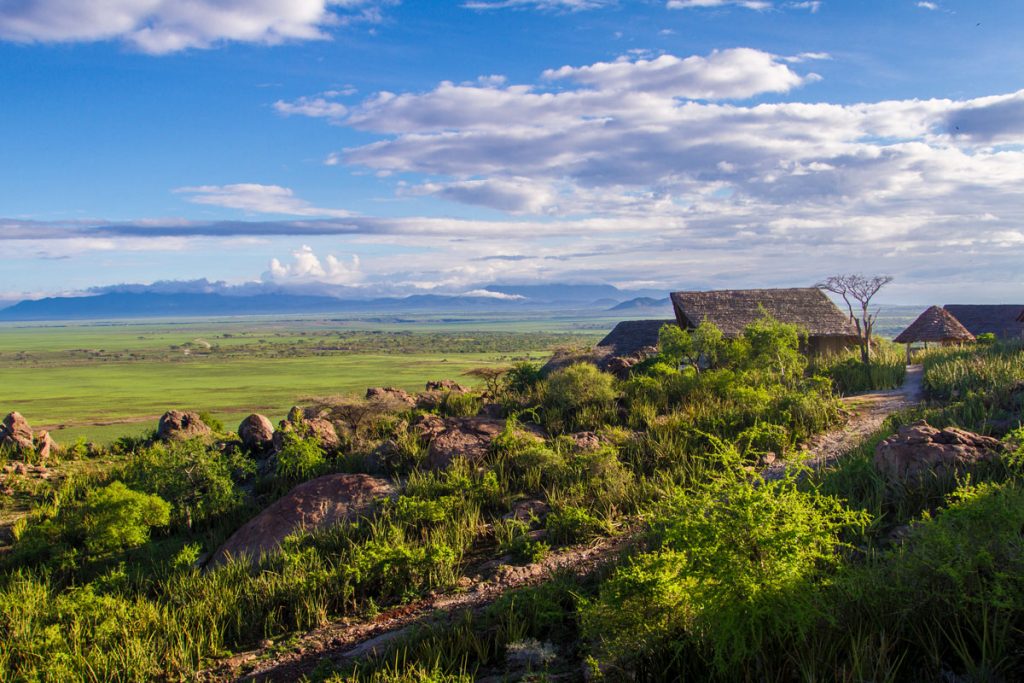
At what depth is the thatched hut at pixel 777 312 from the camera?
24.6 meters

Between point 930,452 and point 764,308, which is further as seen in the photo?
point 764,308

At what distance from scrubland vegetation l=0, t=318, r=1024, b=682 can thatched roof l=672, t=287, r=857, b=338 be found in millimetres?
9725

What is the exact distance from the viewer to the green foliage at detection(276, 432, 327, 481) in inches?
476

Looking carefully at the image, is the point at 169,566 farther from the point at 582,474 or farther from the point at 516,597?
the point at 582,474

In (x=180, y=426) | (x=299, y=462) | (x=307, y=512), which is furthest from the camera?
(x=180, y=426)

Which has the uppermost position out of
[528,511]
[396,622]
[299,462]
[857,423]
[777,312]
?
[777,312]

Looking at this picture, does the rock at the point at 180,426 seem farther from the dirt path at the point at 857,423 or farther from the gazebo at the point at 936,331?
the gazebo at the point at 936,331

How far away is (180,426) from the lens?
17.0 metres

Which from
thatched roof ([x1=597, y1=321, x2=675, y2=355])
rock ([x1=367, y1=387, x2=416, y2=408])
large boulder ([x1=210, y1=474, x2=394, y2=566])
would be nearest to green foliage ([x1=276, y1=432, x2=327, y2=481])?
large boulder ([x1=210, y1=474, x2=394, y2=566])

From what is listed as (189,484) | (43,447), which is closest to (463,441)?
(189,484)

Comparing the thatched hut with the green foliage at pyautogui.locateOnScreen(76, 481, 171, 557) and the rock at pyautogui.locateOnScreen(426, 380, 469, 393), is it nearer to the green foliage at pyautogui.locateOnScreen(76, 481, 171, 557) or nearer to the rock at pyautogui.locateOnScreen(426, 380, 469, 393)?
the rock at pyautogui.locateOnScreen(426, 380, 469, 393)

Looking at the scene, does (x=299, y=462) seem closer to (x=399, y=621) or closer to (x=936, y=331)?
(x=399, y=621)

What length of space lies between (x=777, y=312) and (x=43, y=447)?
76.2 ft

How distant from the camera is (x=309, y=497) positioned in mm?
9930
